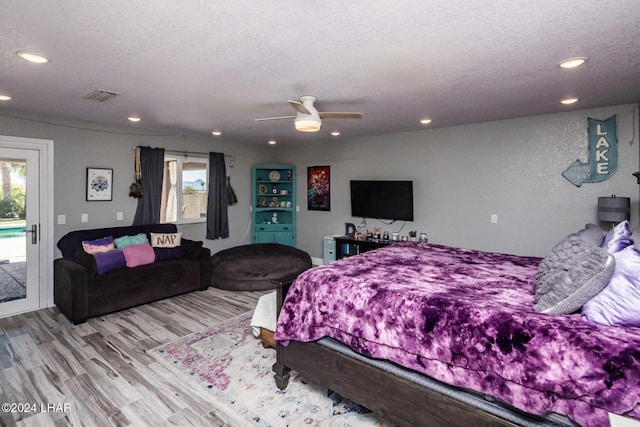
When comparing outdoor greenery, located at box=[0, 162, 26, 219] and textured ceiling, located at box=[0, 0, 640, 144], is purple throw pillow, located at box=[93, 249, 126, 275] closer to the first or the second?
outdoor greenery, located at box=[0, 162, 26, 219]

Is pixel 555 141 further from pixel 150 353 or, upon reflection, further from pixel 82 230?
pixel 82 230

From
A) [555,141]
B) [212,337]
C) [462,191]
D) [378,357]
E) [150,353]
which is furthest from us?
[462,191]

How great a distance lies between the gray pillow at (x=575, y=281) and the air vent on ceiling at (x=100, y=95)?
398 cm

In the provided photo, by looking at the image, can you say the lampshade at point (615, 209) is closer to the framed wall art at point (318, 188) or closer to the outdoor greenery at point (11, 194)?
the framed wall art at point (318, 188)

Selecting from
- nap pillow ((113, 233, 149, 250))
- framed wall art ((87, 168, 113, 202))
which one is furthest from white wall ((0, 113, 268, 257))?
nap pillow ((113, 233, 149, 250))

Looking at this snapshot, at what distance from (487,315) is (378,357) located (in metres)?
0.69

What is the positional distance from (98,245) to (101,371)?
6.46ft

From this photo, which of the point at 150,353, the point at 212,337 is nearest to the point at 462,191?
the point at 212,337

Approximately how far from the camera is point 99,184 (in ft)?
15.2

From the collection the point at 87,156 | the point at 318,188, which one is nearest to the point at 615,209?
the point at 318,188

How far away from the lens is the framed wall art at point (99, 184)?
14.9 feet

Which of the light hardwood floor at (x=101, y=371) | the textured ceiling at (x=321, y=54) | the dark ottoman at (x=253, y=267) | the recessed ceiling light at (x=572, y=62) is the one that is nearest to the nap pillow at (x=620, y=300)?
the textured ceiling at (x=321, y=54)

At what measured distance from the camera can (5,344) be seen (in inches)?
125

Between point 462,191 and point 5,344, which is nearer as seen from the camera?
point 5,344
